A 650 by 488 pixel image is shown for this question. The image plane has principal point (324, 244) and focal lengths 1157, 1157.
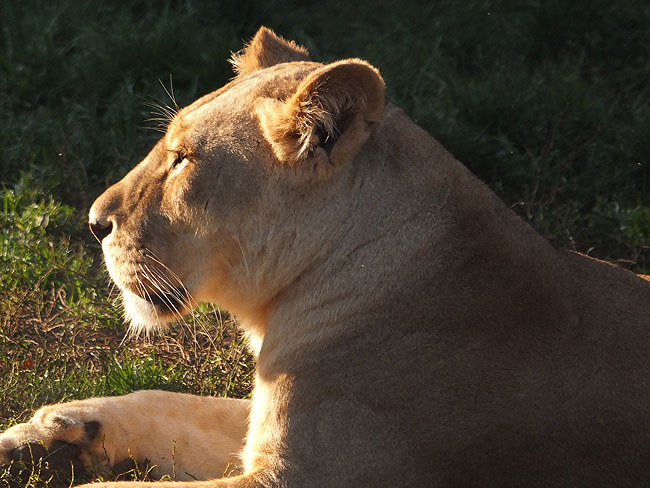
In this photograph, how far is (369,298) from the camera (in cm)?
313

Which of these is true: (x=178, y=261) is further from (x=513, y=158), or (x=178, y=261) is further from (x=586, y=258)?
(x=513, y=158)

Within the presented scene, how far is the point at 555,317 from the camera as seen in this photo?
10.2 ft

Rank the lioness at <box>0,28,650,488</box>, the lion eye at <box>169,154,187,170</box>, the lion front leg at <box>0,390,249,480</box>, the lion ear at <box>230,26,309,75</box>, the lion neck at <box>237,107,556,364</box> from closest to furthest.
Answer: the lioness at <box>0,28,650,488</box>, the lion neck at <box>237,107,556,364</box>, the lion eye at <box>169,154,187,170</box>, the lion front leg at <box>0,390,249,480</box>, the lion ear at <box>230,26,309,75</box>

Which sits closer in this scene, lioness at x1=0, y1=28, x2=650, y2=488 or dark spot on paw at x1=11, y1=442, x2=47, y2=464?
lioness at x1=0, y1=28, x2=650, y2=488

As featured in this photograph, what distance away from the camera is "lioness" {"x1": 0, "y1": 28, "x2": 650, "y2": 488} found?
117 inches

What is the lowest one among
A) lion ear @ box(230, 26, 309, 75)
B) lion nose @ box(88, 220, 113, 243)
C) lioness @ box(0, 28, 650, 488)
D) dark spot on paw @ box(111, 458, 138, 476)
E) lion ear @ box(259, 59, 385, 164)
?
dark spot on paw @ box(111, 458, 138, 476)

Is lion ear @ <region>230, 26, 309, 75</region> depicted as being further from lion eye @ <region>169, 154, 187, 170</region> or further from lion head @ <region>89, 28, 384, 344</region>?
lion eye @ <region>169, 154, 187, 170</region>

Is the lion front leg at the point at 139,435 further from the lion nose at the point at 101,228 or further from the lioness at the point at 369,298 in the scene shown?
the lion nose at the point at 101,228

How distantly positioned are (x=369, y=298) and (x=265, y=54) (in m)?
0.96

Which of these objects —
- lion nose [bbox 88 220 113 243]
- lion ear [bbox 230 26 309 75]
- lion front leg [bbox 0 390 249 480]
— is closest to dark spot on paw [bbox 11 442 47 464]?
lion front leg [bbox 0 390 249 480]

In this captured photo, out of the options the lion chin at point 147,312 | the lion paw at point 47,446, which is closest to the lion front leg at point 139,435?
the lion paw at point 47,446

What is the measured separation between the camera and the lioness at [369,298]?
9.75 feet

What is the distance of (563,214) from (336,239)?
90.2 inches

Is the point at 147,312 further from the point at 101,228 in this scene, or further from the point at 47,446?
the point at 47,446
